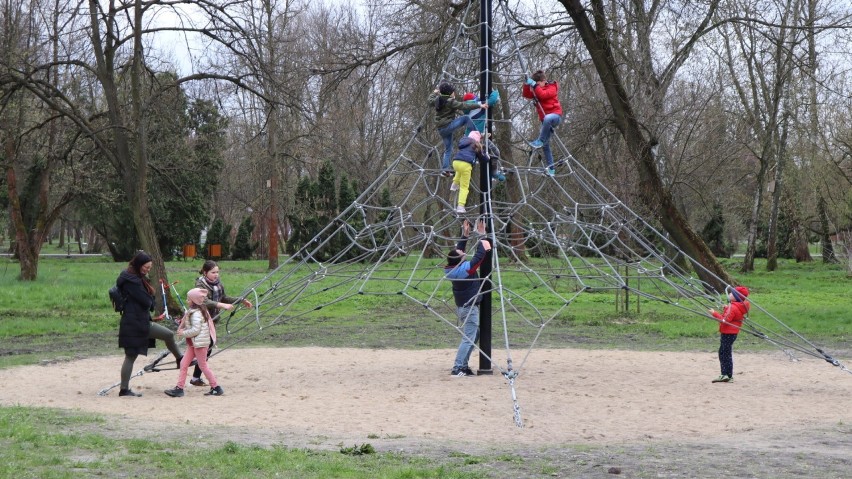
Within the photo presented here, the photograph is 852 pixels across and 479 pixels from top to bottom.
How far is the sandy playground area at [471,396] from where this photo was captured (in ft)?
23.2

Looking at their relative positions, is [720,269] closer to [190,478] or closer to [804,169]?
[190,478]

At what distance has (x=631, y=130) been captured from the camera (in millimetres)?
15422

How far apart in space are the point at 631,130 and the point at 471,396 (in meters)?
8.21

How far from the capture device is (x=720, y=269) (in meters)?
16.0

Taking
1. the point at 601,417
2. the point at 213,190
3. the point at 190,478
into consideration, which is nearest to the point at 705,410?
the point at 601,417

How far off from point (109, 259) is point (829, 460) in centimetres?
3512

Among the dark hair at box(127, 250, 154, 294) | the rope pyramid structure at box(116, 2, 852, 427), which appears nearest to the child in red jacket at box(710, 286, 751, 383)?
the rope pyramid structure at box(116, 2, 852, 427)

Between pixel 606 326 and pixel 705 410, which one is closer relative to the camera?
pixel 705 410

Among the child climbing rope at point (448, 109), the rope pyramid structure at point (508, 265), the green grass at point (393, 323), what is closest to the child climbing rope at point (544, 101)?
the rope pyramid structure at point (508, 265)

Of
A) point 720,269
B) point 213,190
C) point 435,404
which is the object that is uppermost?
point 213,190

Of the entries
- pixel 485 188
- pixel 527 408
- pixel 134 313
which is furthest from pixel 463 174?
pixel 134 313

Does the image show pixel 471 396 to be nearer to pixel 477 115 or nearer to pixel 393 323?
pixel 477 115

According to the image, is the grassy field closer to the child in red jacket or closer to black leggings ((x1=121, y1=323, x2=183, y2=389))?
black leggings ((x1=121, y1=323, x2=183, y2=389))

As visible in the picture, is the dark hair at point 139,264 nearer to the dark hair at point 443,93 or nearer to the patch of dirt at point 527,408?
the patch of dirt at point 527,408
